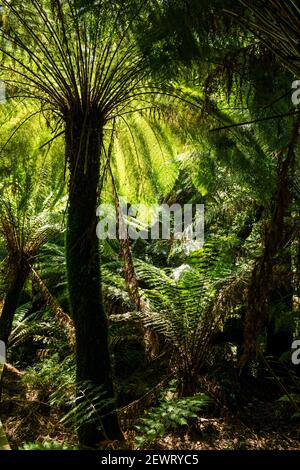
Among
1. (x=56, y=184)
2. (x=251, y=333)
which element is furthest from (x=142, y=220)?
(x=251, y=333)

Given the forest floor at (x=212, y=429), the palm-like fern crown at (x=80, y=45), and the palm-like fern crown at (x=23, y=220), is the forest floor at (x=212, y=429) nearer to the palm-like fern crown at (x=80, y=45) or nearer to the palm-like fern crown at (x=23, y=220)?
the palm-like fern crown at (x=23, y=220)

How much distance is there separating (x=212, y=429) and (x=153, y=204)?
2194 millimetres

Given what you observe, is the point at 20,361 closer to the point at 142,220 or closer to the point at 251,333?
the point at 142,220

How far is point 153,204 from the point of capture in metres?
4.16

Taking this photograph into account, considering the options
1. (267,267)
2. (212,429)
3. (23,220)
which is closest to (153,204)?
(23,220)

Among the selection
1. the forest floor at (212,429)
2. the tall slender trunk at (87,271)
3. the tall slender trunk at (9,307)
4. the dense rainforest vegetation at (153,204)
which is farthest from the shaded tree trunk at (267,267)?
the tall slender trunk at (9,307)

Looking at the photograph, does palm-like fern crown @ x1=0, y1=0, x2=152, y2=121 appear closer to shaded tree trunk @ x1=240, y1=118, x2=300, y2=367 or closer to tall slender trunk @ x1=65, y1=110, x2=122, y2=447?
tall slender trunk @ x1=65, y1=110, x2=122, y2=447

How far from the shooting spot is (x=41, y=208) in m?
4.62

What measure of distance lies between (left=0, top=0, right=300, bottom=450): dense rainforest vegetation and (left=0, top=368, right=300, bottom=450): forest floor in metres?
0.02

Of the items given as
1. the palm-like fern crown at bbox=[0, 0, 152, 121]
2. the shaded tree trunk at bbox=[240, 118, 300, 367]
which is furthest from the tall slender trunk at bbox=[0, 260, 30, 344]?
the shaded tree trunk at bbox=[240, 118, 300, 367]

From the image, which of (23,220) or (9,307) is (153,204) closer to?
(23,220)

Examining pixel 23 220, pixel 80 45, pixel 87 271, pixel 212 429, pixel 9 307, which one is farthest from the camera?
pixel 23 220

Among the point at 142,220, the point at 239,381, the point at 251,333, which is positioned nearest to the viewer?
the point at 251,333
